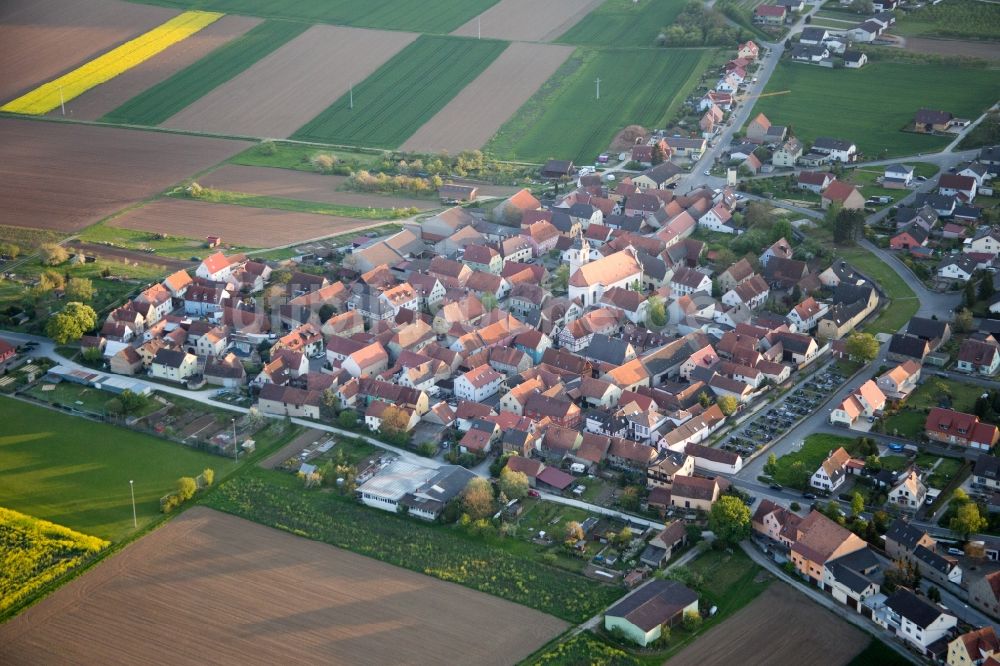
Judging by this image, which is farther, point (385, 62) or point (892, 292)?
point (385, 62)

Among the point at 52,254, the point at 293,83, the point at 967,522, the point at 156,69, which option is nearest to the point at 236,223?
the point at 52,254

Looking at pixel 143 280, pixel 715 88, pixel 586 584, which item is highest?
pixel 715 88

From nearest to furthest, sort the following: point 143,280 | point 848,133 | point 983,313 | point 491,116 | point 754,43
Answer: point 983,313 → point 143,280 → point 848,133 → point 491,116 → point 754,43

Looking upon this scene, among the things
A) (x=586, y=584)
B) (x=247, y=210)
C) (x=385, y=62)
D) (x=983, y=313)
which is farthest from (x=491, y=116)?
(x=586, y=584)

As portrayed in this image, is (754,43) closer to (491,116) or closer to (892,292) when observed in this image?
(491,116)

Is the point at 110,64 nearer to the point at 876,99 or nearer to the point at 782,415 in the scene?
the point at 876,99

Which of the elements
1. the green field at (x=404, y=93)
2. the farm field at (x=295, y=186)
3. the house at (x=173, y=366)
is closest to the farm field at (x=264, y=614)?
the house at (x=173, y=366)

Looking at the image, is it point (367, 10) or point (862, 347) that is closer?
point (862, 347)
